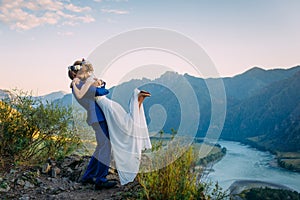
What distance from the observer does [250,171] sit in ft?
189

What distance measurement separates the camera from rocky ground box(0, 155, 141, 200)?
13.8 ft

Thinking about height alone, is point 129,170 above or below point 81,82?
below

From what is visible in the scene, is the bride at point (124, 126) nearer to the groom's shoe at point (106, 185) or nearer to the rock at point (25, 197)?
the groom's shoe at point (106, 185)

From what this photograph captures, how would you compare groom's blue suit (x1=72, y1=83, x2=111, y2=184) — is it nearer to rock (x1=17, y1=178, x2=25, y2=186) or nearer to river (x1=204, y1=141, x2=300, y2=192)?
rock (x1=17, y1=178, x2=25, y2=186)

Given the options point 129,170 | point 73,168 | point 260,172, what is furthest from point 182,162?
point 260,172

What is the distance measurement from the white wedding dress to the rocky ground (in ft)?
1.20

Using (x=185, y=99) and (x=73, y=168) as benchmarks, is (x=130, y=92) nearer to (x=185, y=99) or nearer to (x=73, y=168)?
(x=185, y=99)

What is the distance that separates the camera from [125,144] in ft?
14.4

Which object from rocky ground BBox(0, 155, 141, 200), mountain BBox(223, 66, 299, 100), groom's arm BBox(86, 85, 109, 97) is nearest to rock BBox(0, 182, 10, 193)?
rocky ground BBox(0, 155, 141, 200)

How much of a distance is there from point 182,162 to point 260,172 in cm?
5998

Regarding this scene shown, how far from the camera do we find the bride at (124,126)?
4328 mm

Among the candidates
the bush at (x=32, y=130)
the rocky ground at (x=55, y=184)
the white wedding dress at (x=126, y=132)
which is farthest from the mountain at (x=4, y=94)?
the white wedding dress at (x=126, y=132)

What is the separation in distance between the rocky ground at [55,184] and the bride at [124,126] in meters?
0.38

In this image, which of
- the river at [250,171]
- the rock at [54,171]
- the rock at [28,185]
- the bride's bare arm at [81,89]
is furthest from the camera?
the river at [250,171]
